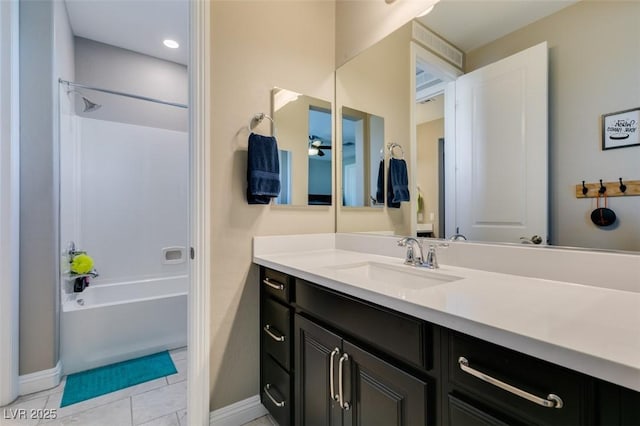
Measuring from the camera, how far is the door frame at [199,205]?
1.40 meters

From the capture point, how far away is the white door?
102 cm

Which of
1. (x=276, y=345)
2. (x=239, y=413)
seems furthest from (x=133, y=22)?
(x=239, y=413)

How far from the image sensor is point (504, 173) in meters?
1.12

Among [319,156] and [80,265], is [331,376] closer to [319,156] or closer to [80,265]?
[319,156]

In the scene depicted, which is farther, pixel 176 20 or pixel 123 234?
pixel 123 234

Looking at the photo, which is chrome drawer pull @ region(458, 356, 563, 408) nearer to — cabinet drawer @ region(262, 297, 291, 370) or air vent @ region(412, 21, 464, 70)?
cabinet drawer @ region(262, 297, 291, 370)

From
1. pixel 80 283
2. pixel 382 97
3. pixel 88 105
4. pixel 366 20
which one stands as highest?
pixel 366 20

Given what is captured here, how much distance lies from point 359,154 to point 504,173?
2.97 feet

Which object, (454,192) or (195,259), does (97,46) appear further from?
(454,192)

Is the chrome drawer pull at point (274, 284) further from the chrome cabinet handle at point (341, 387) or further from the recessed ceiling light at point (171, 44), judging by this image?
the recessed ceiling light at point (171, 44)

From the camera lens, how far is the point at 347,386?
971 mm

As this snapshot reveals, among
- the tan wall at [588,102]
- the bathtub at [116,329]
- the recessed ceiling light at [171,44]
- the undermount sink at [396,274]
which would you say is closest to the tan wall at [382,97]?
the undermount sink at [396,274]

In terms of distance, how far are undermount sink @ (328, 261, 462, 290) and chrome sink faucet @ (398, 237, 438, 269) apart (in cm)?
5

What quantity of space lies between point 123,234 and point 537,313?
10.7 feet
